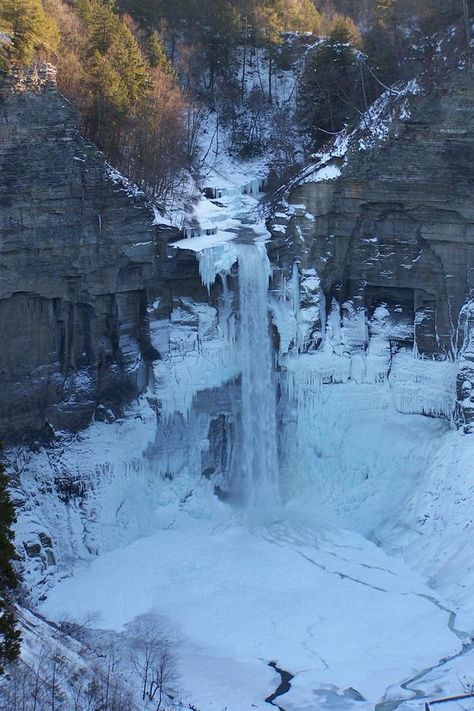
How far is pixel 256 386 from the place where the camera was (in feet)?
112

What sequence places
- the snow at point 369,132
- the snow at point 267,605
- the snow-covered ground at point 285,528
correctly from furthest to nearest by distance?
1. the snow at point 369,132
2. the snow-covered ground at point 285,528
3. the snow at point 267,605

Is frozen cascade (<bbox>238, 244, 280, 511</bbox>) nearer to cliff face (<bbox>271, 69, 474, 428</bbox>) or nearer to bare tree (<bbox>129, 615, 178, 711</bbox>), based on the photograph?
cliff face (<bbox>271, 69, 474, 428</bbox>)

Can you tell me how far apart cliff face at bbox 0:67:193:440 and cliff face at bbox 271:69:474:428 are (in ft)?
13.6

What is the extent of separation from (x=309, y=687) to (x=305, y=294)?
12948 millimetres

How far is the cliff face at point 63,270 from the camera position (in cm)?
3034

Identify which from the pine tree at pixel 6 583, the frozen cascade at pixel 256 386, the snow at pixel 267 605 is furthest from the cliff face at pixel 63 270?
the pine tree at pixel 6 583

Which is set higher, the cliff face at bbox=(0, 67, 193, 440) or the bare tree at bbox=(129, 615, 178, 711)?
the cliff face at bbox=(0, 67, 193, 440)

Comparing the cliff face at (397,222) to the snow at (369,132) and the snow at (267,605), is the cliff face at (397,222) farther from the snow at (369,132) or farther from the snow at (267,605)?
the snow at (267,605)

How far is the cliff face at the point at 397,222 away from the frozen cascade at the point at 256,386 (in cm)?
105

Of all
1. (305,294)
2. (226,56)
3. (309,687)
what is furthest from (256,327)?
(226,56)

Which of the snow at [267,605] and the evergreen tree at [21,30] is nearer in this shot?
the snow at [267,605]

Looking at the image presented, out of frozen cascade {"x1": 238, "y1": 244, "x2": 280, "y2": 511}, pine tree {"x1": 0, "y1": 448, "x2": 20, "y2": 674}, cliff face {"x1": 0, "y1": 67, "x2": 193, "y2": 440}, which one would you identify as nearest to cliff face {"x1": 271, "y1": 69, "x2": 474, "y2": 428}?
frozen cascade {"x1": 238, "y1": 244, "x2": 280, "y2": 511}

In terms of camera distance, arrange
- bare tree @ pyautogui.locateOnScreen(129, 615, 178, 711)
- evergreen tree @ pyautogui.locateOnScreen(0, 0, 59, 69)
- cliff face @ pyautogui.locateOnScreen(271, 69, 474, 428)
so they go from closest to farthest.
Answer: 1. bare tree @ pyautogui.locateOnScreen(129, 615, 178, 711)
2. evergreen tree @ pyautogui.locateOnScreen(0, 0, 59, 69)
3. cliff face @ pyautogui.locateOnScreen(271, 69, 474, 428)

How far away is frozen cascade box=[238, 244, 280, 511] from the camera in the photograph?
33.9 metres
